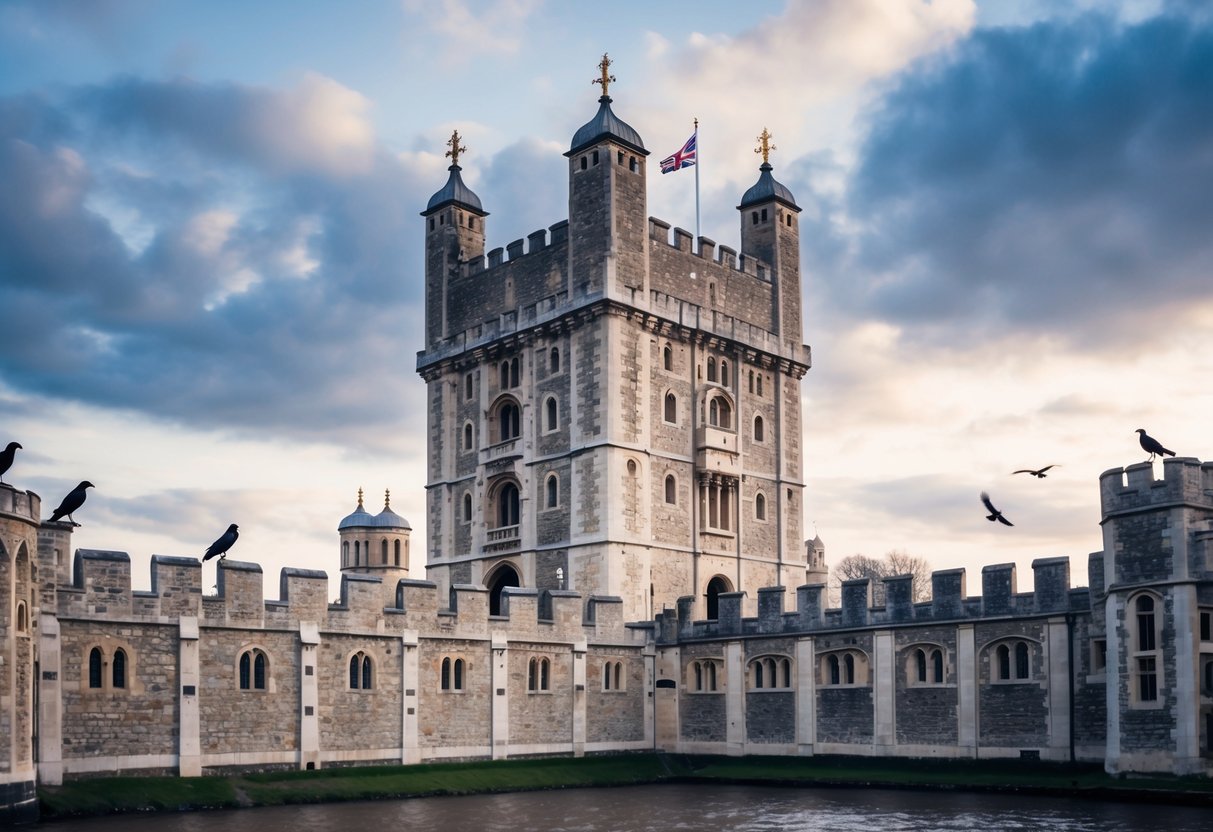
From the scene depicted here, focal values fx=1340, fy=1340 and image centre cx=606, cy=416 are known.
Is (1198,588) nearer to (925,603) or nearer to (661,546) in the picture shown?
(925,603)

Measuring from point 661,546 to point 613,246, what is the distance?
40.0 feet

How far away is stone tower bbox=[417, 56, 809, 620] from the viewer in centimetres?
5319

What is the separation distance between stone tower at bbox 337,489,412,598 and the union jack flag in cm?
3181

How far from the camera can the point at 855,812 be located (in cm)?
3381

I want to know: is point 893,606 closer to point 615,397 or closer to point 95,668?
point 615,397

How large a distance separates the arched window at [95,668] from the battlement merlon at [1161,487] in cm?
2781

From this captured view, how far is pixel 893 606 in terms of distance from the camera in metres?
44.3

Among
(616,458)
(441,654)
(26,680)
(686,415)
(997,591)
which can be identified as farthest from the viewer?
(686,415)

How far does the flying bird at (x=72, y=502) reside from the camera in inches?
1382

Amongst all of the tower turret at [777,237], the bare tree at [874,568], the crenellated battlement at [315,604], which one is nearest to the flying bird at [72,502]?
the crenellated battlement at [315,604]

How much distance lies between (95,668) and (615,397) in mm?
23001

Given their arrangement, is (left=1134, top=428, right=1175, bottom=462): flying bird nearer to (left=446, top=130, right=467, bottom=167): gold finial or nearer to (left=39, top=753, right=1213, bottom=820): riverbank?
(left=39, top=753, right=1213, bottom=820): riverbank

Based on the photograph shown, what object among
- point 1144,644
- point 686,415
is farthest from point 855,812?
Result: point 686,415

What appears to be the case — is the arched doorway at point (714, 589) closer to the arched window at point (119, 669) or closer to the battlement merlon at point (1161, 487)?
the battlement merlon at point (1161, 487)
